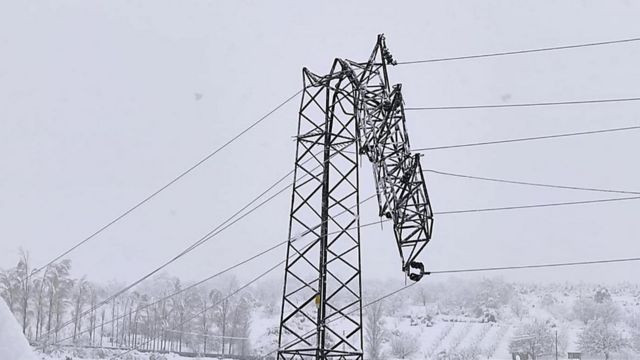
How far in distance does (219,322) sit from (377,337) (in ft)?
57.6

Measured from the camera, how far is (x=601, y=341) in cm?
7969

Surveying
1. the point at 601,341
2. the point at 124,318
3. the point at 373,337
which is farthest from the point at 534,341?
the point at 124,318

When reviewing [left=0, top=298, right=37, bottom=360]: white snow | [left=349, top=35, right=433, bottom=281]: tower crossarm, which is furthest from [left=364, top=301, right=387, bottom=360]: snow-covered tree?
[left=0, top=298, right=37, bottom=360]: white snow

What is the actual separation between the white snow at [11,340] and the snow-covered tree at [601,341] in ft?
271

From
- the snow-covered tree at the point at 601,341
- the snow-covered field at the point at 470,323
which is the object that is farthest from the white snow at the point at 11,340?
the snow-covered tree at the point at 601,341

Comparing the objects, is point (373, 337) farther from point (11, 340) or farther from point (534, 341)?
point (11, 340)

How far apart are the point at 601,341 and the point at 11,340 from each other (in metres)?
84.4

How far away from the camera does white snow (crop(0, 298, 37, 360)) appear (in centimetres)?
590

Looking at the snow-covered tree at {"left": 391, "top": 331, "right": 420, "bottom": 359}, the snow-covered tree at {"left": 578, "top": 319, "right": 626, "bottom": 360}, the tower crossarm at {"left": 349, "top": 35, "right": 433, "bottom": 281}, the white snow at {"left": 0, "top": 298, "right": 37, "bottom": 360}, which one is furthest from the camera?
the snow-covered tree at {"left": 391, "top": 331, "right": 420, "bottom": 359}

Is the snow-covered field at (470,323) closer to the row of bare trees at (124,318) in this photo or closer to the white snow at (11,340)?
the row of bare trees at (124,318)

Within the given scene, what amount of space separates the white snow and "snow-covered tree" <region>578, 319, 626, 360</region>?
82.7m

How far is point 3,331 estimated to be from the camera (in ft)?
19.5

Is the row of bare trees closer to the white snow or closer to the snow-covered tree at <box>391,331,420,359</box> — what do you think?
the snow-covered tree at <box>391,331,420,359</box>

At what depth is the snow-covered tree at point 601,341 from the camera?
78.8 meters
